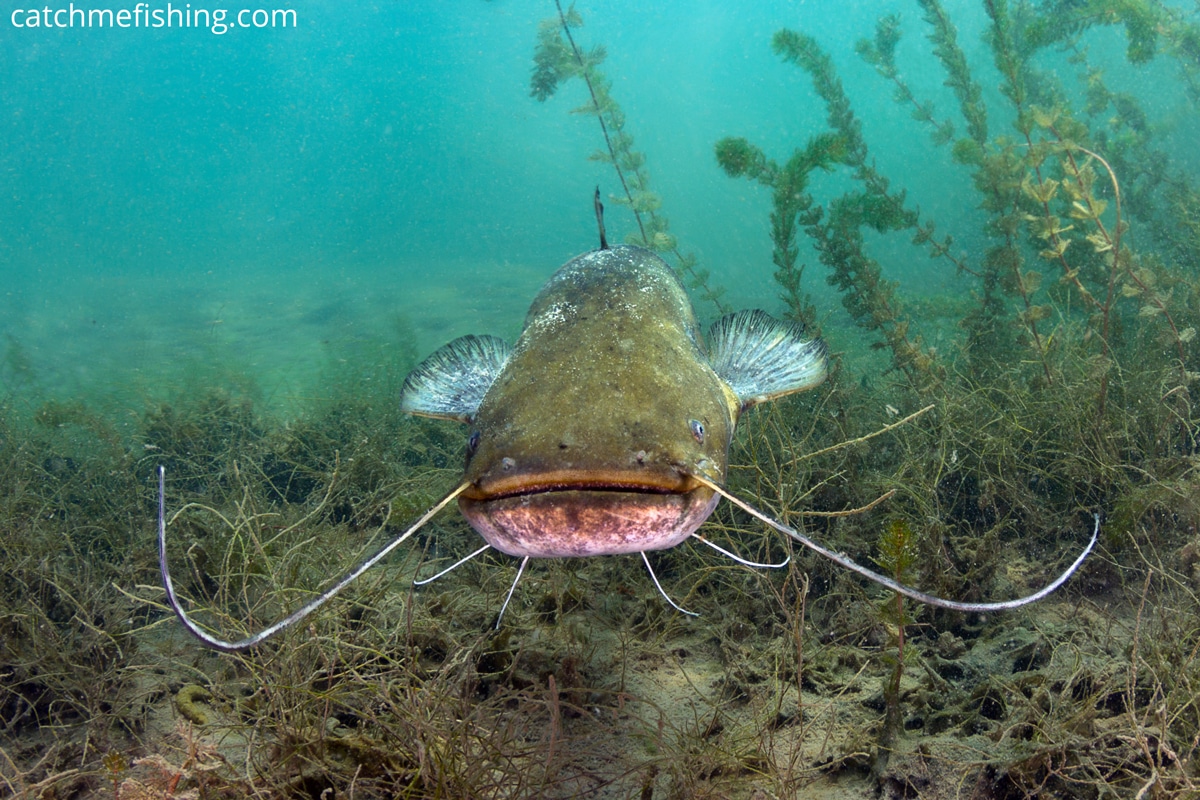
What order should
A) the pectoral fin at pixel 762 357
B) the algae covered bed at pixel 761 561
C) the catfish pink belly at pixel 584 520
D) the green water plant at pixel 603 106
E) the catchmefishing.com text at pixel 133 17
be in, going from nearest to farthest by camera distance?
1. the catfish pink belly at pixel 584 520
2. the algae covered bed at pixel 761 561
3. the pectoral fin at pixel 762 357
4. the green water plant at pixel 603 106
5. the catchmefishing.com text at pixel 133 17

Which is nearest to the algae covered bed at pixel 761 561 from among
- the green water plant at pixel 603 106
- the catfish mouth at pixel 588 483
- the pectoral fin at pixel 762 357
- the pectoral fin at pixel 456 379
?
the green water plant at pixel 603 106

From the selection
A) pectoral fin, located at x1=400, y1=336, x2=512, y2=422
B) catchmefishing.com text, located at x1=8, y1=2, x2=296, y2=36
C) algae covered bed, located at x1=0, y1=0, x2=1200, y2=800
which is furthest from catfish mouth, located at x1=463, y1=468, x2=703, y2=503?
catchmefishing.com text, located at x1=8, y1=2, x2=296, y2=36

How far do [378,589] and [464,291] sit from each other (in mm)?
18213

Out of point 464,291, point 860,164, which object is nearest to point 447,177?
point 464,291

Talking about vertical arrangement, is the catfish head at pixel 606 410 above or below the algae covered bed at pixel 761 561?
above

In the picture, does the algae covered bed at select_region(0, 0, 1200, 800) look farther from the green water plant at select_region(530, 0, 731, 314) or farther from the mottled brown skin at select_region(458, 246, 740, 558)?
the mottled brown skin at select_region(458, 246, 740, 558)

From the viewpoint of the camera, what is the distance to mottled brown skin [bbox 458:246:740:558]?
1.62 meters

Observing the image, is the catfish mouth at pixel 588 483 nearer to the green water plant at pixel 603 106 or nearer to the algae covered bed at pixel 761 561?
the algae covered bed at pixel 761 561

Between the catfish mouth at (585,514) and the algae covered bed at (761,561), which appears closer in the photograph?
the catfish mouth at (585,514)

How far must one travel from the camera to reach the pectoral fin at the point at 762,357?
269 cm

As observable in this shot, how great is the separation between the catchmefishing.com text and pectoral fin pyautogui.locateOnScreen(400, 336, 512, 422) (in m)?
81.3

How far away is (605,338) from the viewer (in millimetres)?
2217

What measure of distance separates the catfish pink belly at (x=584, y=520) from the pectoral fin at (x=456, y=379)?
96cm

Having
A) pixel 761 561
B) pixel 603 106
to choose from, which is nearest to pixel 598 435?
pixel 761 561
